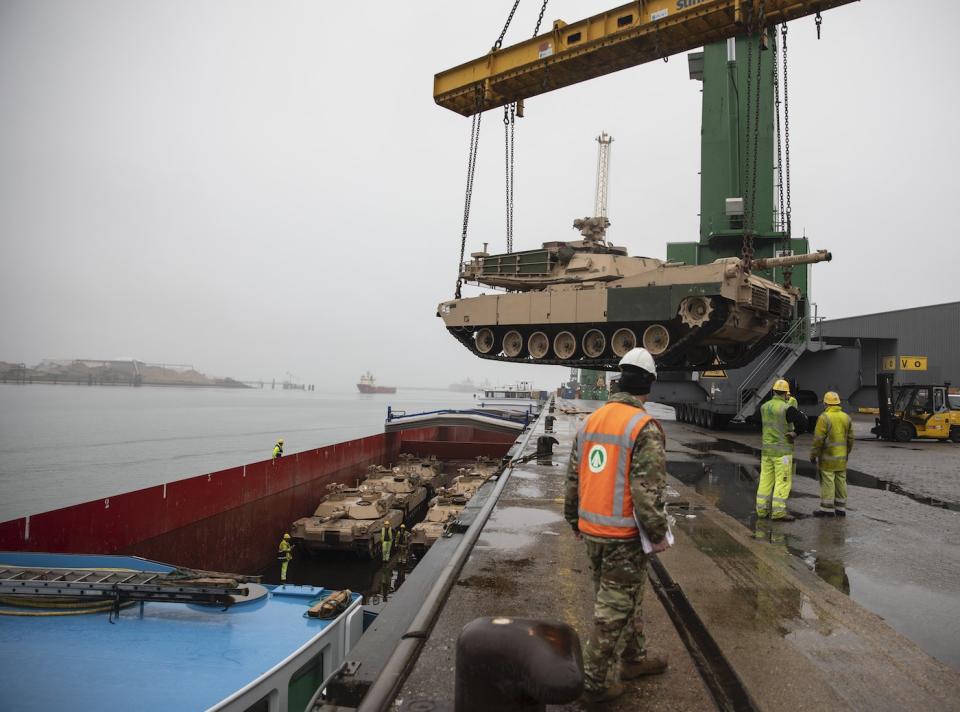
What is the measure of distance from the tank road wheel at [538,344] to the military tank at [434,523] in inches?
161

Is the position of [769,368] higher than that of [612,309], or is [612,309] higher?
[612,309]

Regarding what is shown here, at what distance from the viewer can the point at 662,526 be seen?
2.67 m

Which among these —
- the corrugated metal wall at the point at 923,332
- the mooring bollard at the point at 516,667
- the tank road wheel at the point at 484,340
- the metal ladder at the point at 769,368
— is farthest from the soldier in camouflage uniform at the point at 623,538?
the corrugated metal wall at the point at 923,332

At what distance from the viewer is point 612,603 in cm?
275

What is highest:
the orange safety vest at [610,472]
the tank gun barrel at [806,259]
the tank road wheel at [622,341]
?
the tank gun barrel at [806,259]

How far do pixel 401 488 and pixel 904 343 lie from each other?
27175 mm

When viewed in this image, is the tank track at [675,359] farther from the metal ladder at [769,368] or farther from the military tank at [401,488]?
the metal ladder at [769,368]

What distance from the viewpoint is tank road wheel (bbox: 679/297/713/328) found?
1127 cm

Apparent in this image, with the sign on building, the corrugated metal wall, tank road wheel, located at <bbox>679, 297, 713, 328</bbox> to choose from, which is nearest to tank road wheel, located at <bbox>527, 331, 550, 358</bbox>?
tank road wheel, located at <bbox>679, 297, 713, 328</bbox>

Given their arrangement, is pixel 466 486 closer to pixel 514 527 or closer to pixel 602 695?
pixel 514 527

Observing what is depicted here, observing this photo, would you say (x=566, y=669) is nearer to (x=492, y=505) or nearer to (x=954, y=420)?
(x=492, y=505)

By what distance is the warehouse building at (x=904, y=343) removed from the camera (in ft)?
77.5

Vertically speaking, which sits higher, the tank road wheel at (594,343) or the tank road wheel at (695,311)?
the tank road wheel at (695,311)

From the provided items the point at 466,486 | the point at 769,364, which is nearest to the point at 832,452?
the point at 466,486
